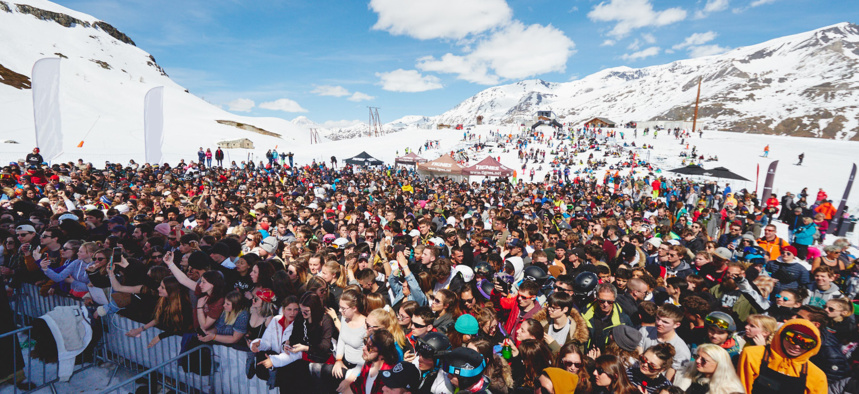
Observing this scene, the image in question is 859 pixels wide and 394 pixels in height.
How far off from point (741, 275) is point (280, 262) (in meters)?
6.38

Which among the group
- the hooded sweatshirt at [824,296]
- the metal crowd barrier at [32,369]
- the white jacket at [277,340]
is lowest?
the metal crowd barrier at [32,369]

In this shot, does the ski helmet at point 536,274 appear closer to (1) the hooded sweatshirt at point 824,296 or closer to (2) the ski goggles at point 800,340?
(2) the ski goggles at point 800,340

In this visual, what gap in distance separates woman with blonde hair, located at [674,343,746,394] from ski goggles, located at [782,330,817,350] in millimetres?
479

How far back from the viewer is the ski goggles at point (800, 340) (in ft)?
8.84

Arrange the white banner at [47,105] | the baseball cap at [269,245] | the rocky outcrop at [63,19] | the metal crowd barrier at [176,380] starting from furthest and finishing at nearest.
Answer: the rocky outcrop at [63,19] → the white banner at [47,105] → the baseball cap at [269,245] → the metal crowd barrier at [176,380]

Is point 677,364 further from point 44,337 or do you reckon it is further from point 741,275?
point 44,337

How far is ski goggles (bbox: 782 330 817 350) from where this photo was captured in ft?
8.84

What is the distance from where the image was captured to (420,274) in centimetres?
498

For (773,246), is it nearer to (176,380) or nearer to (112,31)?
(176,380)

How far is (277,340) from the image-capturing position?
11.8ft

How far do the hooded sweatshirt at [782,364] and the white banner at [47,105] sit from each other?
2388 cm

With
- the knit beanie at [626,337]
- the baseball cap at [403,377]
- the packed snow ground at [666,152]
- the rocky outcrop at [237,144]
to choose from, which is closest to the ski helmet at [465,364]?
the baseball cap at [403,377]

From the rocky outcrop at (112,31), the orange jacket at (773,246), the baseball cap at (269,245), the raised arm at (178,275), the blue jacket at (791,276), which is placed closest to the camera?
the raised arm at (178,275)

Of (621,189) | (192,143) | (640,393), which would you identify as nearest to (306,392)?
(640,393)
